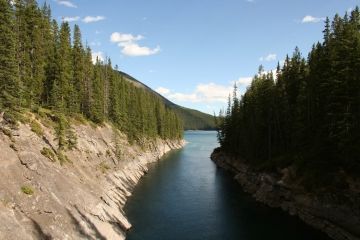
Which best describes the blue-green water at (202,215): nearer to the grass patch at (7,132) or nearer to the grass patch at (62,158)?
the grass patch at (62,158)

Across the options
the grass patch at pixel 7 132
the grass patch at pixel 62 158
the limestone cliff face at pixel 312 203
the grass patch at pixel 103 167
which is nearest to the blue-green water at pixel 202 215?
the limestone cliff face at pixel 312 203

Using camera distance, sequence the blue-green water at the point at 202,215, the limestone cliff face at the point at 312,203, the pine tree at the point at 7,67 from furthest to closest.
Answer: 1. the blue-green water at the point at 202,215
2. the limestone cliff face at the point at 312,203
3. the pine tree at the point at 7,67

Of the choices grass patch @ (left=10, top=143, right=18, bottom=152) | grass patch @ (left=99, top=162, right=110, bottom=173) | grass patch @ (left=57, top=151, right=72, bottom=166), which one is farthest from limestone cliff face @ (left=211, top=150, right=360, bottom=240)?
grass patch @ (left=10, top=143, right=18, bottom=152)

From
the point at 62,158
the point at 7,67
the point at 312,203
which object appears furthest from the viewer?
the point at 312,203

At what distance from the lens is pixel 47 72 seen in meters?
61.9

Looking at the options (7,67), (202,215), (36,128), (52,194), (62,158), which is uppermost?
(7,67)

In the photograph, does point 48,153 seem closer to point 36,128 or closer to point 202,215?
point 36,128

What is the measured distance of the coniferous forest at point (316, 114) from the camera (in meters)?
43.0

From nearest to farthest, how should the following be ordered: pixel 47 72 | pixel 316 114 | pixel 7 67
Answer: pixel 7 67 < pixel 316 114 < pixel 47 72

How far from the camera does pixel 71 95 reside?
64.0 metres

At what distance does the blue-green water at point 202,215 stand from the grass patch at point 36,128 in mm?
15997

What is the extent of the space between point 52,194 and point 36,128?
37.9ft

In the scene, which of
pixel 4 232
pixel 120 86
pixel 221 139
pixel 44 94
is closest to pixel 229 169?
pixel 221 139

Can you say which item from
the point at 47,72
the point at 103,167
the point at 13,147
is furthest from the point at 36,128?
the point at 47,72
